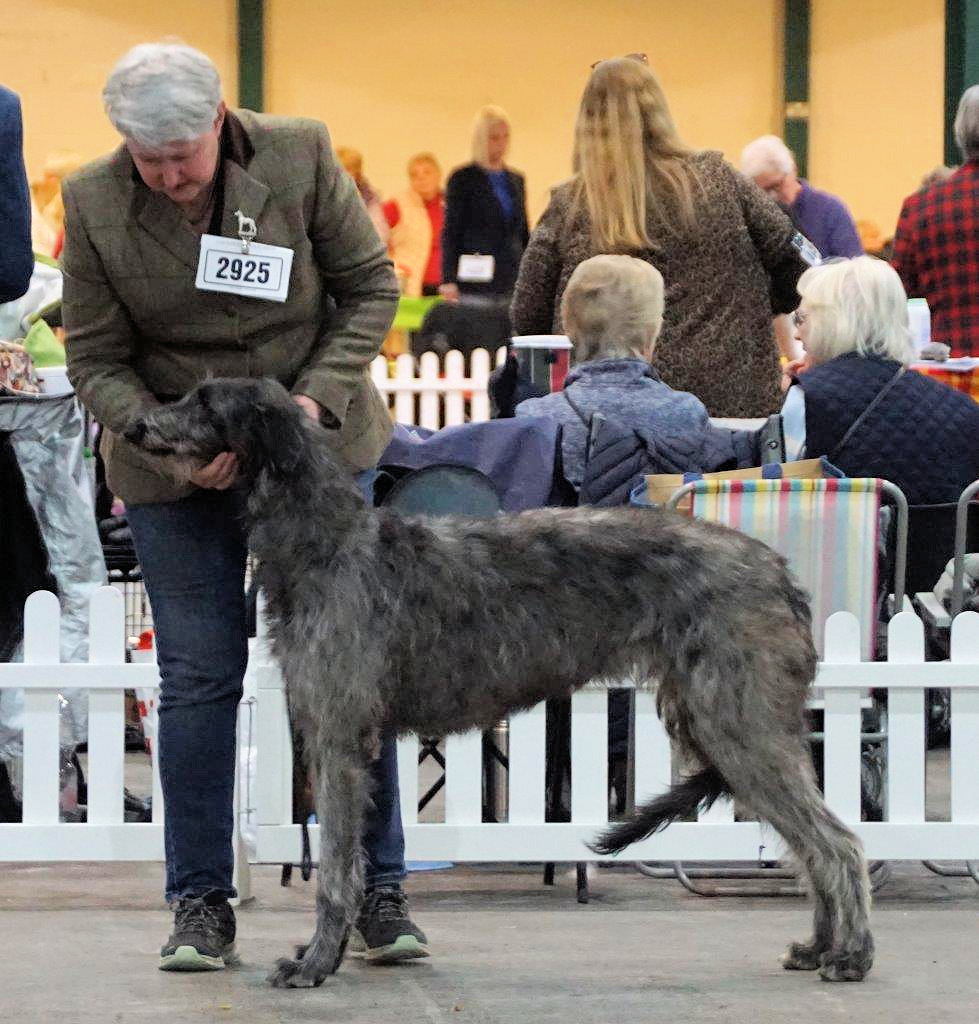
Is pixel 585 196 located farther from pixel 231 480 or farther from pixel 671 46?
pixel 671 46

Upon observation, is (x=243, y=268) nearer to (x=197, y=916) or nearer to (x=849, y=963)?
(x=197, y=916)

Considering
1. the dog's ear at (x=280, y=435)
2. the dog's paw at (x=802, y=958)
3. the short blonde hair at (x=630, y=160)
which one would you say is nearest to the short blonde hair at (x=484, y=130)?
the short blonde hair at (x=630, y=160)

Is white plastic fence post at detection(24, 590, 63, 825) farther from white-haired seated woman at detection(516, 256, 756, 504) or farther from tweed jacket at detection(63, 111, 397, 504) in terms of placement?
white-haired seated woman at detection(516, 256, 756, 504)

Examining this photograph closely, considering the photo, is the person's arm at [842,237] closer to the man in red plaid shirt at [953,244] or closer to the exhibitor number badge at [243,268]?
the man in red plaid shirt at [953,244]

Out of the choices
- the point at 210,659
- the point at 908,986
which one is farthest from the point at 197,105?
the point at 908,986

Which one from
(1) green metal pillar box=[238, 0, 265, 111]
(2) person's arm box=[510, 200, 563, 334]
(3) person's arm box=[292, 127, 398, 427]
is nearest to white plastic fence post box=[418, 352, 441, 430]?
(2) person's arm box=[510, 200, 563, 334]

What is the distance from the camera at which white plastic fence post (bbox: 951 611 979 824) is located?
16.0 feet

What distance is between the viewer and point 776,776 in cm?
400

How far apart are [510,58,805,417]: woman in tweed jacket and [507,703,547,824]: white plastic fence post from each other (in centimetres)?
164

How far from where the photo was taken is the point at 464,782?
16.0 ft

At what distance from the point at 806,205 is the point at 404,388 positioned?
10.5 feet

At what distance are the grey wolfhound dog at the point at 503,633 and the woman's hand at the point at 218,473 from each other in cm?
2

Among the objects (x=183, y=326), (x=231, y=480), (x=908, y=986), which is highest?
(x=183, y=326)

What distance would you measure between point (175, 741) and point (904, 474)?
2.26 meters
